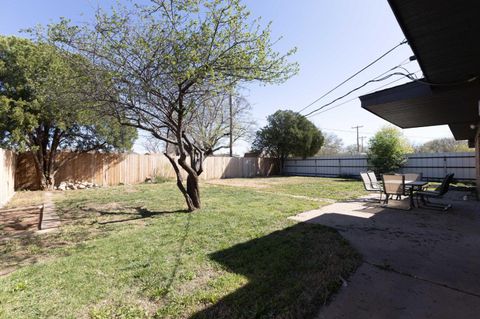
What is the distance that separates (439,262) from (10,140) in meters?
12.3

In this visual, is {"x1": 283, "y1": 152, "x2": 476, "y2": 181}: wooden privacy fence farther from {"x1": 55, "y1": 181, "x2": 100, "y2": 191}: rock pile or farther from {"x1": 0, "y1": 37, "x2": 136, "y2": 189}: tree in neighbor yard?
{"x1": 55, "y1": 181, "x2": 100, "y2": 191}: rock pile

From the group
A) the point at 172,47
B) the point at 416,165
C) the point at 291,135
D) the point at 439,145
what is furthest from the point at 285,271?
the point at 439,145

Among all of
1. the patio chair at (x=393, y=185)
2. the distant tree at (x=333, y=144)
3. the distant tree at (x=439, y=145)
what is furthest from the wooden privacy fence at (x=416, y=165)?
the distant tree at (x=333, y=144)

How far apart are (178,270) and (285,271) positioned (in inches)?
48.2

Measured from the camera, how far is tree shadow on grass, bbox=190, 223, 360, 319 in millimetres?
2015

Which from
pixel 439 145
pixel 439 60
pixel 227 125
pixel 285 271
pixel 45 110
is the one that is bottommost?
pixel 285 271

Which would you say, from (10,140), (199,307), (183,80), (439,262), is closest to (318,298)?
(199,307)

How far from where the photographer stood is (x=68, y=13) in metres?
4.62

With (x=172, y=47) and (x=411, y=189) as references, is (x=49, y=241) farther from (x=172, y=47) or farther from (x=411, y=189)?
(x=411, y=189)

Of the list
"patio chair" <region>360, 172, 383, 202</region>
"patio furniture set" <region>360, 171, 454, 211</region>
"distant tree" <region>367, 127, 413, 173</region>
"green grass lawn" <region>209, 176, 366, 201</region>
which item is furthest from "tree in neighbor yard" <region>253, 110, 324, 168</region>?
"patio furniture set" <region>360, 171, 454, 211</region>

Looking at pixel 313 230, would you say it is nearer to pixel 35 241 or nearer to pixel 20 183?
pixel 35 241

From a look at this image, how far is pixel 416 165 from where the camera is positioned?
13.8 m

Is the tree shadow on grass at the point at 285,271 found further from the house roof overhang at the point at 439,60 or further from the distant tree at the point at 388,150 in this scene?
the distant tree at the point at 388,150

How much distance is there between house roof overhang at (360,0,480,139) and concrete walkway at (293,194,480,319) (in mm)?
2241
